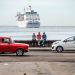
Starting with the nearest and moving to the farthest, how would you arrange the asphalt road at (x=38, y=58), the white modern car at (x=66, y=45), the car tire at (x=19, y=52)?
the asphalt road at (x=38, y=58) < the car tire at (x=19, y=52) < the white modern car at (x=66, y=45)

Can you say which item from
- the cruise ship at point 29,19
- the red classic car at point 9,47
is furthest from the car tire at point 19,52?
the cruise ship at point 29,19

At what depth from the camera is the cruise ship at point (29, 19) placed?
516 ft

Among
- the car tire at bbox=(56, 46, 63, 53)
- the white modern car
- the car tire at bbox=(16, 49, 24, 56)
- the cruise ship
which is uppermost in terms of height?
the cruise ship

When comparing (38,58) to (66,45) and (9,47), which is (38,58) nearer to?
(9,47)

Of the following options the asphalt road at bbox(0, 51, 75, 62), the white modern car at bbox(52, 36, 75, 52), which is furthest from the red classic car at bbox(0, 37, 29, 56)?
the white modern car at bbox(52, 36, 75, 52)

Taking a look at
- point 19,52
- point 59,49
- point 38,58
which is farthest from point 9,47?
point 59,49

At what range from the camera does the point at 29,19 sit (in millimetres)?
161250

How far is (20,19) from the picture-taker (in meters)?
168

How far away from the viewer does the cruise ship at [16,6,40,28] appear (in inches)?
6191

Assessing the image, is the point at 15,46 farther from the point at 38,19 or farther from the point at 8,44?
the point at 38,19

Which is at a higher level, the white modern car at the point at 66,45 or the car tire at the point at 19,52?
the white modern car at the point at 66,45

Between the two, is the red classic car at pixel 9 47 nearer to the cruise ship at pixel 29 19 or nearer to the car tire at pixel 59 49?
the car tire at pixel 59 49

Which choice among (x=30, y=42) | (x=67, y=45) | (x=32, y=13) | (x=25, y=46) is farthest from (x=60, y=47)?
(x=32, y=13)

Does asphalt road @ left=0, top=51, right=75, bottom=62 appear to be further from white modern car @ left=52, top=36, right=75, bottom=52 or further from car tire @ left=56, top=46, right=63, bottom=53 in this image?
car tire @ left=56, top=46, right=63, bottom=53
